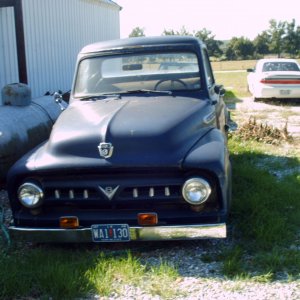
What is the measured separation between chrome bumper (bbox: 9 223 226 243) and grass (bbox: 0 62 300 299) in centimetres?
19

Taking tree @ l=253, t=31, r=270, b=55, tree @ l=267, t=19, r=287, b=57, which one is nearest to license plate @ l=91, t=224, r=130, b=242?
tree @ l=267, t=19, r=287, b=57

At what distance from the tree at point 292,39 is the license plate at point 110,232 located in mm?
66548

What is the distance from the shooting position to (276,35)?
67938mm

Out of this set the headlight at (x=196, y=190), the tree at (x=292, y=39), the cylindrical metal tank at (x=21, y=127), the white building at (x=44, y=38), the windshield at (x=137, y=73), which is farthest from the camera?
the tree at (x=292, y=39)

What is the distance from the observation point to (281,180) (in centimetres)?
666

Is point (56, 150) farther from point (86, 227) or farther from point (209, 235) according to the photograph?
point (209, 235)

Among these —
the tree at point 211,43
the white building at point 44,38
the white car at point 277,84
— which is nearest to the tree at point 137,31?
the tree at point 211,43

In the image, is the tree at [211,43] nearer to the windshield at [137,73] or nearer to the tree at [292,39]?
the tree at [292,39]

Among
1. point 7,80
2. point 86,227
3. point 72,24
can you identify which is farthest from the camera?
point 72,24

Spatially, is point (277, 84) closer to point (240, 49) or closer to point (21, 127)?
point (21, 127)

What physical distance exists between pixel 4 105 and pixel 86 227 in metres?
4.00

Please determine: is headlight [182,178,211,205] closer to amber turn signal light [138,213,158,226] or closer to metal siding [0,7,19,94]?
amber turn signal light [138,213,158,226]

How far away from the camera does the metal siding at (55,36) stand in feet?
40.9

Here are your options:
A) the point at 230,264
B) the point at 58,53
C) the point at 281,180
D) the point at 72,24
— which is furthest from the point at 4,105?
the point at 72,24
